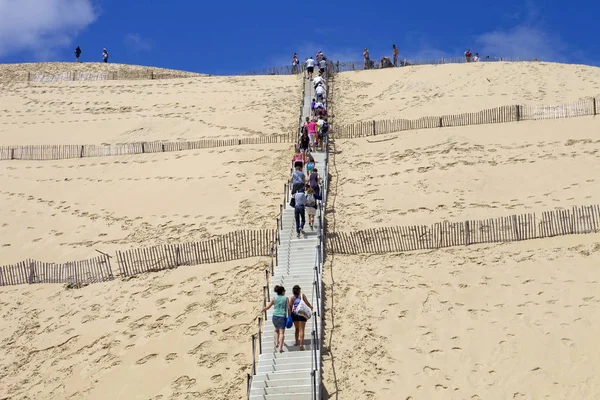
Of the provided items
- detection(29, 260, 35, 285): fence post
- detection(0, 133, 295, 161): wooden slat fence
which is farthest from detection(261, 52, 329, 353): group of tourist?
detection(29, 260, 35, 285): fence post

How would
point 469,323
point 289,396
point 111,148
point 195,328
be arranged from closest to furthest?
point 289,396, point 469,323, point 195,328, point 111,148

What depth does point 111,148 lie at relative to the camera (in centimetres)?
→ 2995

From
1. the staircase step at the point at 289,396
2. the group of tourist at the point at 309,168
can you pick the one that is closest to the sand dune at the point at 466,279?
the staircase step at the point at 289,396

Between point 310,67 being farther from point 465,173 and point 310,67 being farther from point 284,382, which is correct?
point 284,382

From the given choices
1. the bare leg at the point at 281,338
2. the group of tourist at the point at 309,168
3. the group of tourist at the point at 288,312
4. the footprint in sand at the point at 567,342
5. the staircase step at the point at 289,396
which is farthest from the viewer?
the group of tourist at the point at 309,168

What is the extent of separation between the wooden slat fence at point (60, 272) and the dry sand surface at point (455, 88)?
14.7 metres

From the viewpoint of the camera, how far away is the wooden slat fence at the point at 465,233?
667 inches

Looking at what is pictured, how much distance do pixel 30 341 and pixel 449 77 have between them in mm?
24489

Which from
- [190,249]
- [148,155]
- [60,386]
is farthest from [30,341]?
[148,155]

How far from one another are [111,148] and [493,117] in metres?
13.6

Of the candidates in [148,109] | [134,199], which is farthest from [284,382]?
[148,109]

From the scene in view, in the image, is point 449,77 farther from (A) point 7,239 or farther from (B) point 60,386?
(B) point 60,386

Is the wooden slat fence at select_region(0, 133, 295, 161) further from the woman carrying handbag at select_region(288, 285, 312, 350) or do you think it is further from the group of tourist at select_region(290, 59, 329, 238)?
the woman carrying handbag at select_region(288, 285, 312, 350)

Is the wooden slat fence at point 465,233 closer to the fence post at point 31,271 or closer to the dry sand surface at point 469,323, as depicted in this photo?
the dry sand surface at point 469,323
